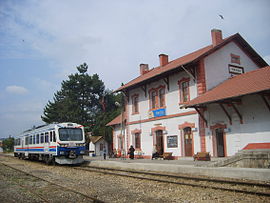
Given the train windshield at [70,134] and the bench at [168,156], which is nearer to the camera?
the train windshield at [70,134]

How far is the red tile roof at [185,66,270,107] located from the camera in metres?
13.8

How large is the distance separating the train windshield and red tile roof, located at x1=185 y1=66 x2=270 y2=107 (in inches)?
310

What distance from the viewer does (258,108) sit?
1470 centimetres

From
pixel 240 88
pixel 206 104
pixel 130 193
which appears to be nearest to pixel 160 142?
pixel 206 104

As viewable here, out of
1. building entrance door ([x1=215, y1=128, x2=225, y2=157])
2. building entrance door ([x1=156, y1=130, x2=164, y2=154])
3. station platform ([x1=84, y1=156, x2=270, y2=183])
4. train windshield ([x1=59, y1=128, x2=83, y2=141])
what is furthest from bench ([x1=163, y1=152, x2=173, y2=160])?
train windshield ([x1=59, y1=128, x2=83, y2=141])

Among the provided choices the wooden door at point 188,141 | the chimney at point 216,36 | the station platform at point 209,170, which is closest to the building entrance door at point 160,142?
the wooden door at point 188,141

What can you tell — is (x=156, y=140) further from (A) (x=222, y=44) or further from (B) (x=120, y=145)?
(A) (x=222, y=44)

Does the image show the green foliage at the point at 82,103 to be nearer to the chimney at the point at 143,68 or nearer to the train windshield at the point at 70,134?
the chimney at the point at 143,68

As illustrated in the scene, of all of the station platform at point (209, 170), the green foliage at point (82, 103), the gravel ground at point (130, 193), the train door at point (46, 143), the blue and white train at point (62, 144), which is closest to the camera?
the gravel ground at point (130, 193)

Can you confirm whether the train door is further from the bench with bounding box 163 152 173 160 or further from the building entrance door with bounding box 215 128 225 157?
the building entrance door with bounding box 215 128 225 157

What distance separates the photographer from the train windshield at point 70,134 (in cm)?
1795

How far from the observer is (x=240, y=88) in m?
14.9

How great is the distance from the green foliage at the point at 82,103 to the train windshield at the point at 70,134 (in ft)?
83.7

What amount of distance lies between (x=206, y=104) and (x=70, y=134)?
9.10 metres
